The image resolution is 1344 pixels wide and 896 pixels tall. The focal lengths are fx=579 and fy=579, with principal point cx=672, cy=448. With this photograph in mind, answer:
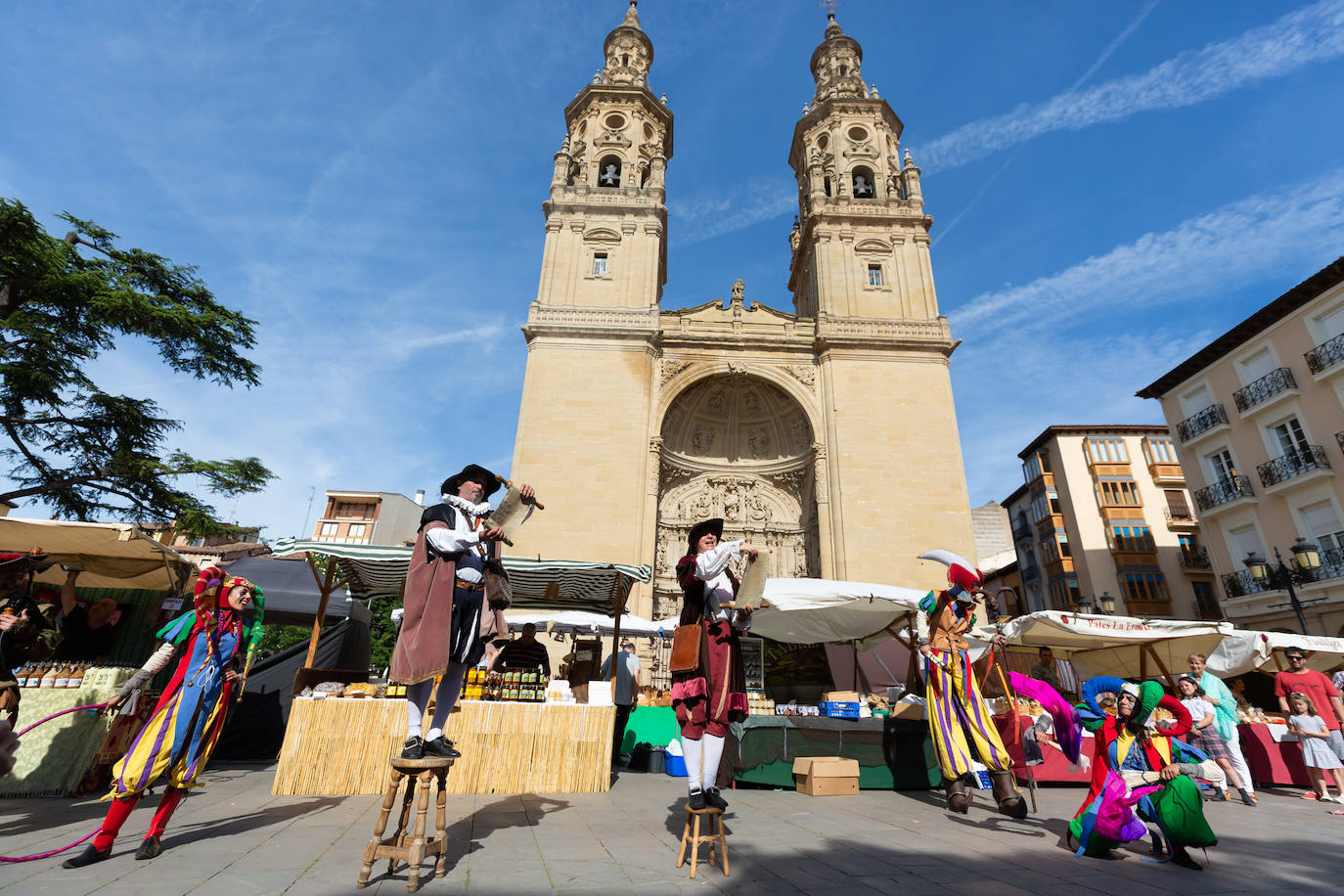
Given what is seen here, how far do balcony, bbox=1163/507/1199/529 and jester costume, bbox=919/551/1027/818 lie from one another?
90.5 ft

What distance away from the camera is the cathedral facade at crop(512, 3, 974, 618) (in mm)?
16594

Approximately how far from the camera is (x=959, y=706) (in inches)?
199

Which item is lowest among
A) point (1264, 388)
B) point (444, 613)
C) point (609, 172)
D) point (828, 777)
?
point (828, 777)

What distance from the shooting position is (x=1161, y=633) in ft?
26.2

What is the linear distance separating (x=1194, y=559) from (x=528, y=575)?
2956cm

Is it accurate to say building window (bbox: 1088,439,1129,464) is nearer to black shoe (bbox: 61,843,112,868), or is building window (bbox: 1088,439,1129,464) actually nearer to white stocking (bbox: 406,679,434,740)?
white stocking (bbox: 406,679,434,740)

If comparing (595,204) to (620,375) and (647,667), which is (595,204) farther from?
(647,667)

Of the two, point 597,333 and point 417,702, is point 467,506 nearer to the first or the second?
point 417,702

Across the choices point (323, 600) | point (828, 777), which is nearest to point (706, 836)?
point (828, 777)

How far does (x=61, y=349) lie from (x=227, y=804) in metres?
13.4

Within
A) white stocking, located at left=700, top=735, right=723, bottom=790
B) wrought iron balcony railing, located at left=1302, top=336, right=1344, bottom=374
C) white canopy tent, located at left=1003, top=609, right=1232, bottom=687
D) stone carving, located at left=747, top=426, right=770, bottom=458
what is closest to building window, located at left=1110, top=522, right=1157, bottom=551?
wrought iron balcony railing, located at left=1302, top=336, right=1344, bottom=374

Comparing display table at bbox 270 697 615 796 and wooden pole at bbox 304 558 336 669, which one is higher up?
wooden pole at bbox 304 558 336 669

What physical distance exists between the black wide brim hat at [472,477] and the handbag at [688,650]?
1469 millimetres

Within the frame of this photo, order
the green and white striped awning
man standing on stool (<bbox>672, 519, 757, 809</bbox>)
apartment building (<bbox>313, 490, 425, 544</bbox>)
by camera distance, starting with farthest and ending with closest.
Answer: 1. apartment building (<bbox>313, 490, 425, 544</bbox>)
2. the green and white striped awning
3. man standing on stool (<bbox>672, 519, 757, 809</bbox>)
